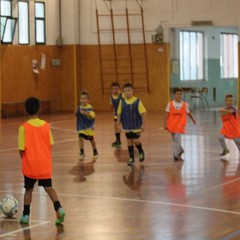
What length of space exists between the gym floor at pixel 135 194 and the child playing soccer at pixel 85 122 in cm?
36

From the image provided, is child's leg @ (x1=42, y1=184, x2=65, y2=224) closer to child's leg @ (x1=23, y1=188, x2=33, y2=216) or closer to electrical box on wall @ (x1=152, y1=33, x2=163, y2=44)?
child's leg @ (x1=23, y1=188, x2=33, y2=216)

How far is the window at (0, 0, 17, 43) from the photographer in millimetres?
29016

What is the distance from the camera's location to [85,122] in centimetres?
1664

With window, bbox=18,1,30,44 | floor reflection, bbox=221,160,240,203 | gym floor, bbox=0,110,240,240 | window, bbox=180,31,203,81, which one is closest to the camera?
gym floor, bbox=0,110,240,240

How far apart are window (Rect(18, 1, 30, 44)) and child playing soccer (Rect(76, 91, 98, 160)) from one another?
1446 centimetres

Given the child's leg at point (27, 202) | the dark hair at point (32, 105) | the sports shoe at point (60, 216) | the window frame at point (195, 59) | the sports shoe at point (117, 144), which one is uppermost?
the window frame at point (195, 59)

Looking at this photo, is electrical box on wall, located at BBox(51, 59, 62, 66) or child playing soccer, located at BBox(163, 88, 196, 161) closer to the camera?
child playing soccer, located at BBox(163, 88, 196, 161)

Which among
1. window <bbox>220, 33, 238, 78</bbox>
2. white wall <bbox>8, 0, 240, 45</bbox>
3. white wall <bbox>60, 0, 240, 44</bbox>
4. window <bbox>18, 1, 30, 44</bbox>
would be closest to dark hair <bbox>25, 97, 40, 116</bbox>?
white wall <bbox>8, 0, 240, 45</bbox>

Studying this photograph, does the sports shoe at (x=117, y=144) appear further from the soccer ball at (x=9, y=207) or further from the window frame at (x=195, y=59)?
the window frame at (x=195, y=59)

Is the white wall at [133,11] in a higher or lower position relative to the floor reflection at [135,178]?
higher

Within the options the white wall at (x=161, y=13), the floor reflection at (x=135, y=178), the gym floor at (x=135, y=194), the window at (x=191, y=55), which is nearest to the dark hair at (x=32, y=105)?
the gym floor at (x=135, y=194)

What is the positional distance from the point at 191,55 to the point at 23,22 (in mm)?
8913

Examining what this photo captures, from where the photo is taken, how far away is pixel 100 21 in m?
32.8

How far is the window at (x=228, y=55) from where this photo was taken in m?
37.9
